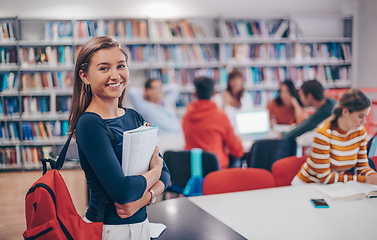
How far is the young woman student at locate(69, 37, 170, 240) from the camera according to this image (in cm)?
103

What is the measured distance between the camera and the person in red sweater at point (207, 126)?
3074 millimetres

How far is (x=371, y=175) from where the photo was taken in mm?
1941

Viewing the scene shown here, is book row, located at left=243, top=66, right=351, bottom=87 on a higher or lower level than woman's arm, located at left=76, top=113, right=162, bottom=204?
higher

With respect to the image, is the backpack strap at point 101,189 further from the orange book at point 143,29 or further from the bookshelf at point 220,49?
the orange book at point 143,29

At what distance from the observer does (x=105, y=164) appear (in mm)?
1021

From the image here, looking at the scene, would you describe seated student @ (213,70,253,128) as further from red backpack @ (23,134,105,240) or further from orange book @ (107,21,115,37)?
red backpack @ (23,134,105,240)

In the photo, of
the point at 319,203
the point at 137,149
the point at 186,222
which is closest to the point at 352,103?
the point at 319,203

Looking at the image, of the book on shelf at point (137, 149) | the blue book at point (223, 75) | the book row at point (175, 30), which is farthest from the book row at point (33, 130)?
the blue book at point (223, 75)

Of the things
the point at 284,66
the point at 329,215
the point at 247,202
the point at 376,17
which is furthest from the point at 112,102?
the point at 284,66

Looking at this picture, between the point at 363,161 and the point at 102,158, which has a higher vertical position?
the point at 102,158

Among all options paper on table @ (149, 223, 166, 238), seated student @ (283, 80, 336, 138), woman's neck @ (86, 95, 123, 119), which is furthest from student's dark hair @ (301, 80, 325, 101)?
woman's neck @ (86, 95, 123, 119)

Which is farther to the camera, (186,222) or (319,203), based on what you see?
(319,203)

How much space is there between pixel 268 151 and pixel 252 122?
0.89m

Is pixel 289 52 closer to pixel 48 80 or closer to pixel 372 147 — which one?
pixel 372 147
